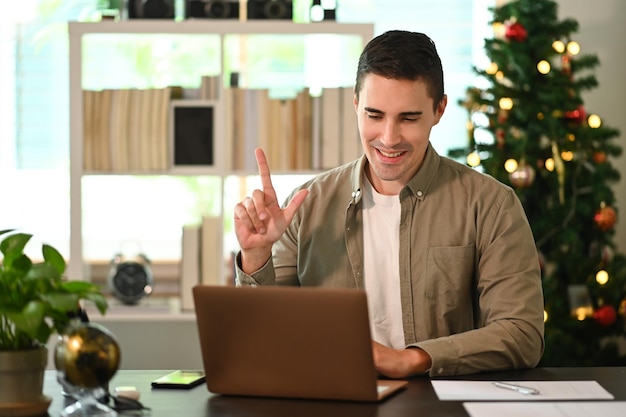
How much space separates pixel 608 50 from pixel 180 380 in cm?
320

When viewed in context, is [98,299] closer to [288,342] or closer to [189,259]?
[288,342]

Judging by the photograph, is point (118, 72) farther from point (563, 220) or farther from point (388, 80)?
point (388, 80)

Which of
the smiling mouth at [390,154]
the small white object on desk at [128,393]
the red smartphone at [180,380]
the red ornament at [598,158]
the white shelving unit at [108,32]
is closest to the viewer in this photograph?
the small white object on desk at [128,393]

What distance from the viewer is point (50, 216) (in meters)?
4.49

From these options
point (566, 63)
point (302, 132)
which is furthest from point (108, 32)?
point (566, 63)

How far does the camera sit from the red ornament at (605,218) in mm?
3973

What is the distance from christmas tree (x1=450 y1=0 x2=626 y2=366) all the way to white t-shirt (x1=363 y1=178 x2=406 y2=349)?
169cm

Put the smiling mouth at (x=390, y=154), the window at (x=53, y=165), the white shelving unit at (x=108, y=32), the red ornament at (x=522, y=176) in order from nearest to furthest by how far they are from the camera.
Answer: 1. the smiling mouth at (x=390, y=154)
2. the white shelving unit at (x=108, y=32)
3. the red ornament at (x=522, y=176)
4. the window at (x=53, y=165)

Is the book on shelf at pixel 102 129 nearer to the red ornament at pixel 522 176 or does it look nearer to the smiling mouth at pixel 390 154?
the red ornament at pixel 522 176

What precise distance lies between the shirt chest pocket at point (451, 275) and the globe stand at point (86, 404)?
0.84 metres

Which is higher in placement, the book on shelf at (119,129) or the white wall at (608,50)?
the white wall at (608,50)

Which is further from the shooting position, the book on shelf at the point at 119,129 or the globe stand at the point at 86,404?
the book on shelf at the point at 119,129

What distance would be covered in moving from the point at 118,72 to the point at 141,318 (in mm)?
1179

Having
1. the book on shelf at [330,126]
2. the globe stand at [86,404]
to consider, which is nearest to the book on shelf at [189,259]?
the book on shelf at [330,126]
